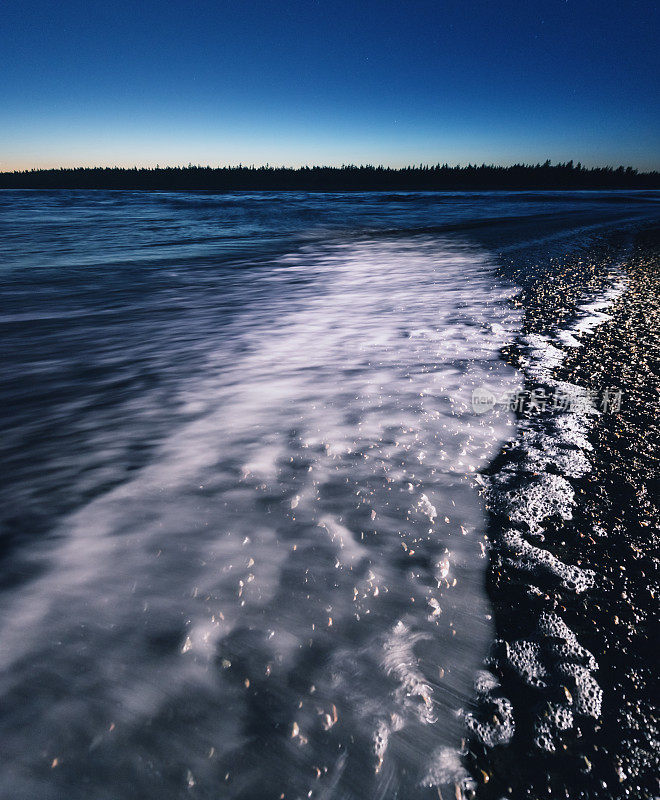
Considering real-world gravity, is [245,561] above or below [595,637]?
below

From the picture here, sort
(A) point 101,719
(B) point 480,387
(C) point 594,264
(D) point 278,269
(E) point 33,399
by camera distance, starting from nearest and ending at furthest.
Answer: (A) point 101,719 < (B) point 480,387 < (E) point 33,399 < (C) point 594,264 < (D) point 278,269

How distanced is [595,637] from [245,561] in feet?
3.05

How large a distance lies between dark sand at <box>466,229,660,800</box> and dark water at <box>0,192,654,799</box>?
0.07 metres

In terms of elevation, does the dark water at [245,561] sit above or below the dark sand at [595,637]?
below

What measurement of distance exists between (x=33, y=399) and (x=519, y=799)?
9.46 feet

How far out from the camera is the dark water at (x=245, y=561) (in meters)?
0.80

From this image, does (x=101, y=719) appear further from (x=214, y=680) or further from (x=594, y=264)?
(x=594, y=264)

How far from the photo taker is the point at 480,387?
7.09 ft

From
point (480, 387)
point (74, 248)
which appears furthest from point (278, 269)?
point (74, 248)

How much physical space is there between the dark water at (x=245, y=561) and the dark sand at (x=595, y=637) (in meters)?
0.07

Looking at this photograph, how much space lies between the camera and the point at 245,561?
1226mm

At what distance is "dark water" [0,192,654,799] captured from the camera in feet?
2.62

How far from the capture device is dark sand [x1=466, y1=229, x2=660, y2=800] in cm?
71

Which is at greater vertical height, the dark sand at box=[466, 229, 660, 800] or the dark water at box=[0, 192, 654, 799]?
the dark sand at box=[466, 229, 660, 800]
